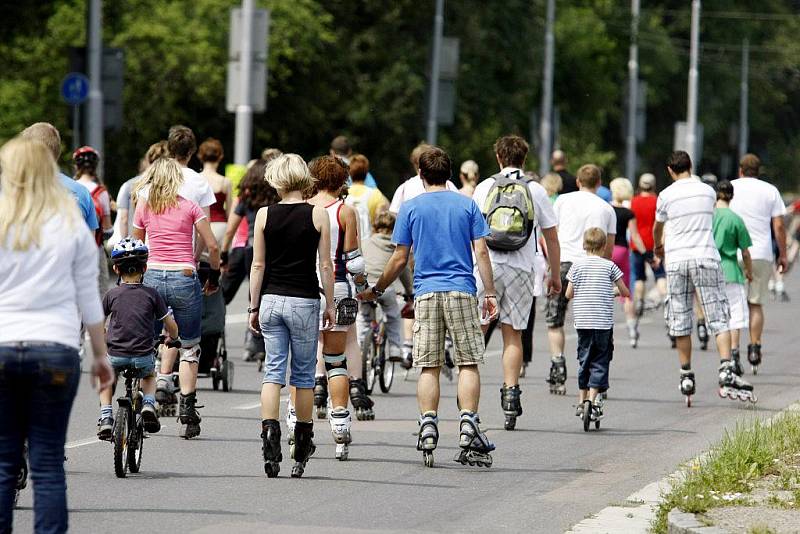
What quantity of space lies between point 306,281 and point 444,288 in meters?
1.02

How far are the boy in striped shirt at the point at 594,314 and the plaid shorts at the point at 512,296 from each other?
48 cm

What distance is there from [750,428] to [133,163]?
32749 millimetres

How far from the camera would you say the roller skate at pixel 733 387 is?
1344 centimetres

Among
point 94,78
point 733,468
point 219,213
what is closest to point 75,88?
point 94,78

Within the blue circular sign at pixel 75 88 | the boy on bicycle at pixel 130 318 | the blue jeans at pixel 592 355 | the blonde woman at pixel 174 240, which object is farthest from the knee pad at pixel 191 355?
the blue circular sign at pixel 75 88

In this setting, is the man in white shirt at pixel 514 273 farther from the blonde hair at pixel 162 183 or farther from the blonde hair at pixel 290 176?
the blonde hair at pixel 290 176

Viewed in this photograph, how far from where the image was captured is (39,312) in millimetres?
6312

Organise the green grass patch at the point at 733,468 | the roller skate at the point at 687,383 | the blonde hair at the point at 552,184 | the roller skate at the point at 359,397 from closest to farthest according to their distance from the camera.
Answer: the green grass patch at the point at 733,468 → the roller skate at the point at 359,397 → the roller skate at the point at 687,383 → the blonde hair at the point at 552,184

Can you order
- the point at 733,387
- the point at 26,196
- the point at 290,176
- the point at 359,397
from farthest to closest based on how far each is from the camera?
the point at 733,387 < the point at 359,397 < the point at 290,176 < the point at 26,196

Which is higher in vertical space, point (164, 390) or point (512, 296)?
point (512, 296)

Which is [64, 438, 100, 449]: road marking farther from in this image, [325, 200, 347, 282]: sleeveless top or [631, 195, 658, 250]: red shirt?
[631, 195, 658, 250]: red shirt

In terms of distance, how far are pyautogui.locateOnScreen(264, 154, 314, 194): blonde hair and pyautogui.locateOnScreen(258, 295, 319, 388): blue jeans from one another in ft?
1.91

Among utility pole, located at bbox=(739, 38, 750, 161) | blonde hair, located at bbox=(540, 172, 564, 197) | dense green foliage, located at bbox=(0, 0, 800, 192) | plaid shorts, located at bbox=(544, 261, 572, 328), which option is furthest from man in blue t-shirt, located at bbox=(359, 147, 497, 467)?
utility pole, located at bbox=(739, 38, 750, 161)

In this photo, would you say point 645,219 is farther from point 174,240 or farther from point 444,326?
point 444,326
